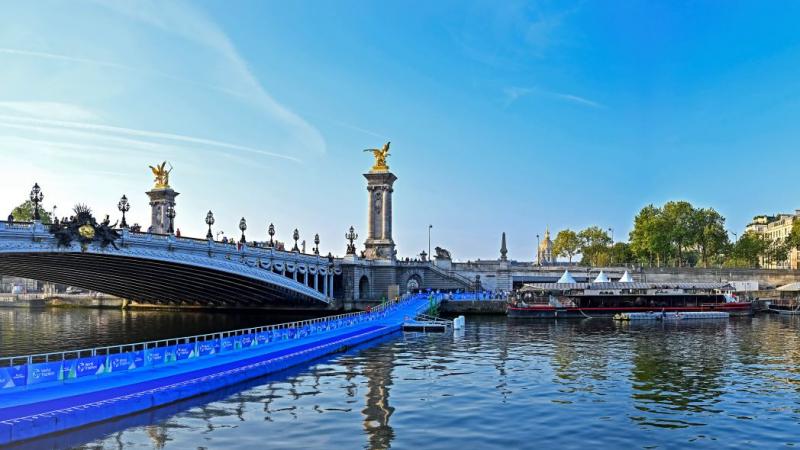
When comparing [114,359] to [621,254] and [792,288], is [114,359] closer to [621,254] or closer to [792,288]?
[792,288]

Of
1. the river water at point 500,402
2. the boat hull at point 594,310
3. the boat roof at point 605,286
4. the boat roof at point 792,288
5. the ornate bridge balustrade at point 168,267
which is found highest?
the ornate bridge balustrade at point 168,267

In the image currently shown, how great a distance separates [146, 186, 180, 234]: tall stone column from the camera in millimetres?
111812

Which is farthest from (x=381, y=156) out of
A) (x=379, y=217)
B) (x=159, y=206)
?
(x=159, y=206)

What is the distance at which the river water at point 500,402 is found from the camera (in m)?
23.3

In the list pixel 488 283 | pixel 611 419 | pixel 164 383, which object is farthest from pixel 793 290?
pixel 164 383

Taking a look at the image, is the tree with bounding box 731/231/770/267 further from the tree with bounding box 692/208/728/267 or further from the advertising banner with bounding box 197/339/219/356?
the advertising banner with bounding box 197/339/219/356

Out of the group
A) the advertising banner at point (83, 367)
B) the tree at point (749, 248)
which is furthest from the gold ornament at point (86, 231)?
the tree at point (749, 248)

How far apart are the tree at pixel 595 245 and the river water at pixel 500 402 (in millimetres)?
118386

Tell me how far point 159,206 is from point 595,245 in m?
106

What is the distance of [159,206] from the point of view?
113 metres

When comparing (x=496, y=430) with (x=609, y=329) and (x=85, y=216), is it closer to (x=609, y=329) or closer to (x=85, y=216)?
(x=85, y=216)

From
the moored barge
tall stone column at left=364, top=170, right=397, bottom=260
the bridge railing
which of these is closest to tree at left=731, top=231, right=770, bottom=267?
the moored barge

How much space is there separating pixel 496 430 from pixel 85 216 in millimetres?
37913

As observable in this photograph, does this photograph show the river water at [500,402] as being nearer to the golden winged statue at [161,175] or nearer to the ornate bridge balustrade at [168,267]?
the ornate bridge balustrade at [168,267]
